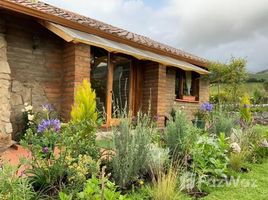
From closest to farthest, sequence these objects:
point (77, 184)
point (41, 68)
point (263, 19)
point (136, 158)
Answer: point (77, 184), point (136, 158), point (41, 68), point (263, 19)

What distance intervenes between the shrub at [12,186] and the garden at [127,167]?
11 mm

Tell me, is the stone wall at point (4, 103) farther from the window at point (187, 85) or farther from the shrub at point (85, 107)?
the window at point (187, 85)

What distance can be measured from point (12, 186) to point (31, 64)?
242 inches

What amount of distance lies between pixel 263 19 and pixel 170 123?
52890 millimetres

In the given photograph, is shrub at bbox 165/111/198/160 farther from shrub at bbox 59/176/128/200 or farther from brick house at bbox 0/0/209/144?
shrub at bbox 59/176/128/200

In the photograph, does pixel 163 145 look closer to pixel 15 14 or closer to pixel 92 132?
pixel 92 132

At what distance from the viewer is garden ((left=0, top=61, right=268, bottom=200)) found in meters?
3.66

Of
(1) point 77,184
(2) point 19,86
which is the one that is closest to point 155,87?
(2) point 19,86

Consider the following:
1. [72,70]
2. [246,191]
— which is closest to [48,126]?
[246,191]

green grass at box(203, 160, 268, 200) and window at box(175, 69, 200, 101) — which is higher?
window at box(175, 69, 200, 101)

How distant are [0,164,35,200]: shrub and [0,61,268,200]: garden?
0.01 m

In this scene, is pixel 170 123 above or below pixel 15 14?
below

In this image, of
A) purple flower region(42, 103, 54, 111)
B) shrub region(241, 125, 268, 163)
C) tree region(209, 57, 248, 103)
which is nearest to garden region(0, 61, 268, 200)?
shrub region(241, 125, 268, 163)

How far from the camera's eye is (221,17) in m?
34.3
